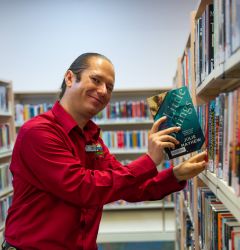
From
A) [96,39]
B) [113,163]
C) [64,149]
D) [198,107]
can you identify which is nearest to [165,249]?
[113,163]

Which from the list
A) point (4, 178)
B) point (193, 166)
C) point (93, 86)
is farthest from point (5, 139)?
point (193, 166)

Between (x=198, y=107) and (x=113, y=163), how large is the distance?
0.50 meters

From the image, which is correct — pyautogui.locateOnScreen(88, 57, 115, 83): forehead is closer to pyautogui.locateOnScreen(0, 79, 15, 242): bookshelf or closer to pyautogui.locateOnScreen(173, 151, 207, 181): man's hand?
pyautogui.locateOnScreen(173, 151, 207, 181): man's hand

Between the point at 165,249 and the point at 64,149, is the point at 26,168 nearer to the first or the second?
the point at 64,149

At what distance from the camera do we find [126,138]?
145 inches

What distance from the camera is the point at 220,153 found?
90 centimetres

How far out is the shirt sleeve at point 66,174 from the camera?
3.14ft

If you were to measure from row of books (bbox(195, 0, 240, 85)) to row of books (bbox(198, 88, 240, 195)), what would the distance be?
0.12 m

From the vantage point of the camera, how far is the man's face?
3.81ft

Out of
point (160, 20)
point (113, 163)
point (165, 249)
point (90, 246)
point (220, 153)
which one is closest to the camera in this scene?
point (220, 153)

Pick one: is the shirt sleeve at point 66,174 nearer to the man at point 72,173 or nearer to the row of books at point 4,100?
the man at point 72,173

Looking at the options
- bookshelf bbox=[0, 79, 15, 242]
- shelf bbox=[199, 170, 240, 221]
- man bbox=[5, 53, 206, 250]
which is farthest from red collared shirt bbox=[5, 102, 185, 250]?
bookshelf bbox=[0, 79, 15, 242]

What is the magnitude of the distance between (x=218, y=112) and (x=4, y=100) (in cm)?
295

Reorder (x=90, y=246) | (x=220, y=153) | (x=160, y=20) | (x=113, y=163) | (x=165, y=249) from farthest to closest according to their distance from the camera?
1. (x=160, y=20)
2. (x=165, y=249)
3. (x=113, y=163)
4. (x=90, y=246)
5. (x=220, y=153)
